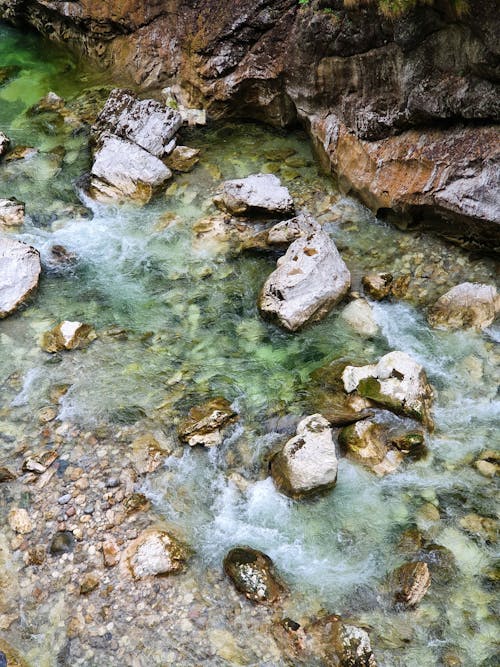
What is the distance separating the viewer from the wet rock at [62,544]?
485 centimetres

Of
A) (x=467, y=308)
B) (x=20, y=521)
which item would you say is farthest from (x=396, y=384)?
(x=20, y=521)

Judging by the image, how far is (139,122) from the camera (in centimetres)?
930

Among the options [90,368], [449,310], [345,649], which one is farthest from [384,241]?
[345,649]

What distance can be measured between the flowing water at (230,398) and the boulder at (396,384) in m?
0.29

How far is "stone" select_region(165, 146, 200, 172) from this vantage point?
905cm

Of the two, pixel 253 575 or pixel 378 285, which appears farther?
pixel 378 285

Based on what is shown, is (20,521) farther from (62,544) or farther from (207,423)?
(207,423)

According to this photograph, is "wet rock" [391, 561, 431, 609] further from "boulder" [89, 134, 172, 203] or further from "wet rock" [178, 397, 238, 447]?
"boulder" [89, 134, 172, 203]

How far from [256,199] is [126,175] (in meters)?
2.10

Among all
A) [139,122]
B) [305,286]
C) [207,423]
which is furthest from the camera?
[139,122]

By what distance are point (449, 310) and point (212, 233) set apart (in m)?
3.33

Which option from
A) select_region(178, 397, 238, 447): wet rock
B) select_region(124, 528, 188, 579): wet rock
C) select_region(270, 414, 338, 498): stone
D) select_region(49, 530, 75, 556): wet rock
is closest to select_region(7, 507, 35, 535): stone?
select_region(49, 530, 75, 556): wet rock

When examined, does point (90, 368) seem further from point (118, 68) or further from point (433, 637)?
point (118, 68)

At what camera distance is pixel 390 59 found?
729 cm
